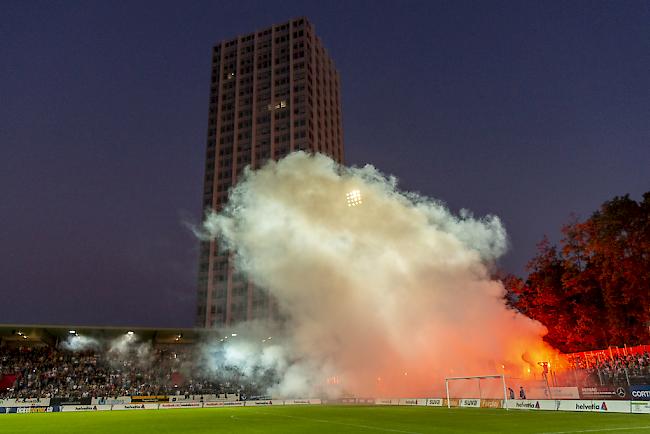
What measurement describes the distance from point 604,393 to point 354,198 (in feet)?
86.2

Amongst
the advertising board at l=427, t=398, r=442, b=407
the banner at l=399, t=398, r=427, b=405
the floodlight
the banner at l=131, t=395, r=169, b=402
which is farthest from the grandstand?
the floodlight

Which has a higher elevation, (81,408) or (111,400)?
(111,400)

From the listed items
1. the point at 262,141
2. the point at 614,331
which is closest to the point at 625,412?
the point at 614,331

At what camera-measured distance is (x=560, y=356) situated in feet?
144

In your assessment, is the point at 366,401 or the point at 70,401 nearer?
the point at 70,401

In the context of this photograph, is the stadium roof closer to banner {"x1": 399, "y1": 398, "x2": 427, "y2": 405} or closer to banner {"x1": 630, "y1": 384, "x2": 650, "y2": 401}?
banner {"x1": 399, "y1": 398, "x2": 427, "y2": 405}

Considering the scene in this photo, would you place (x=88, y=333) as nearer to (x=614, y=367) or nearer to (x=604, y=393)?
(x=604, y=393)

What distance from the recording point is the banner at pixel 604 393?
31575mm

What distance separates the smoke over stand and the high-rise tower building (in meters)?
57.2

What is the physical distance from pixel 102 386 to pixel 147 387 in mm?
4753

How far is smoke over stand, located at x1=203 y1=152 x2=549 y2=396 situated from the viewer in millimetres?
45938

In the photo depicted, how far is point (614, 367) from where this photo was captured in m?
37.2

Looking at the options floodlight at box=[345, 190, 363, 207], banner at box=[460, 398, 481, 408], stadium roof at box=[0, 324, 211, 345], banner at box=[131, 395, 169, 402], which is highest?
floodlight at box=[345, 190, 363, 207]

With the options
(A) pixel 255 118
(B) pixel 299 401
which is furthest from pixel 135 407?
(A) pixel 255 118
